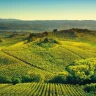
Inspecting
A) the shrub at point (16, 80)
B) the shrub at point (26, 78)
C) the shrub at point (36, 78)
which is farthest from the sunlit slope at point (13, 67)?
the shrub at point (36, 78)

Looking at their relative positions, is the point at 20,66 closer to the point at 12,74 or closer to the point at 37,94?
the point at 12,74

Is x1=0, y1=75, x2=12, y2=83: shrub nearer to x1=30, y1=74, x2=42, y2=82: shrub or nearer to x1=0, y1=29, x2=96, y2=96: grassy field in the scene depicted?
x1=0, y1=29, x2=96, y2=96: grassy field

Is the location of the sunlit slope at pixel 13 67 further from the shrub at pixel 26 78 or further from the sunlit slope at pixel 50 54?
the shrub at pixel 26 78

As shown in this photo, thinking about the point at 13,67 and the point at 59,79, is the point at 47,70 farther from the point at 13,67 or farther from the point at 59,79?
the point at 59,79

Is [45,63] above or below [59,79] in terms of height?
below

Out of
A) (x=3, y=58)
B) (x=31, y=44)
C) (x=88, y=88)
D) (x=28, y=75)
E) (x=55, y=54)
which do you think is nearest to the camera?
(x=88, y=88)

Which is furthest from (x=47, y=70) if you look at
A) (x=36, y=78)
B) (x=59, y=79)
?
(x=59, y=79)

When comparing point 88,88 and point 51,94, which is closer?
point 51,94

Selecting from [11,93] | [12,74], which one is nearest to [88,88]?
[11,93]
